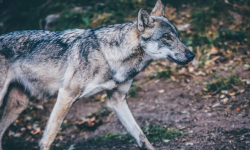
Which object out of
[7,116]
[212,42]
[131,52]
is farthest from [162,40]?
[212,42]

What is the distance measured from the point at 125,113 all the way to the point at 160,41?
48.2 inches

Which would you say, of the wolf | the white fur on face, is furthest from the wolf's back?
the white fur on face

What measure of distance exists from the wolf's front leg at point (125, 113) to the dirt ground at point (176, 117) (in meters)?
0.24

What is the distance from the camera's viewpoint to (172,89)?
5586 millimetres

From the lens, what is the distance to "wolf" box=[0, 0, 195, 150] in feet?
10.5

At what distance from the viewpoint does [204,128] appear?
400 centimetres

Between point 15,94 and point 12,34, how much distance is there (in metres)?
0.97

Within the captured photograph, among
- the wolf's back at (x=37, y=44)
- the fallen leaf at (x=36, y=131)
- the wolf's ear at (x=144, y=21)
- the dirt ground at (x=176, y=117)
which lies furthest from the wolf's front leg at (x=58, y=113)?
the fallen leaf at (x=36, y=131)

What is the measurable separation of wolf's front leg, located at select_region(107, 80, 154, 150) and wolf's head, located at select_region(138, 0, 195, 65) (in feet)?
2.16

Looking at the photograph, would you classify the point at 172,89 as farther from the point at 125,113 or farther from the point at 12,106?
the point at 12,106

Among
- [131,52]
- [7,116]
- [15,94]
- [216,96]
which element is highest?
[131,52]

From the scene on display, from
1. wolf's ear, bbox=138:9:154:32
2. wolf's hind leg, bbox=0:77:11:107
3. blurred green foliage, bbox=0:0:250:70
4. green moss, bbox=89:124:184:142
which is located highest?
wolf's ear, bbox=138:9:154:32

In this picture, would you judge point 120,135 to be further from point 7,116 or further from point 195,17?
point 195,17

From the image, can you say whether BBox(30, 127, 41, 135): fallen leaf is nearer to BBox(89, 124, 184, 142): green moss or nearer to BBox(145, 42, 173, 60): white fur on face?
BBox(89, 124, 184, 142): green moss
